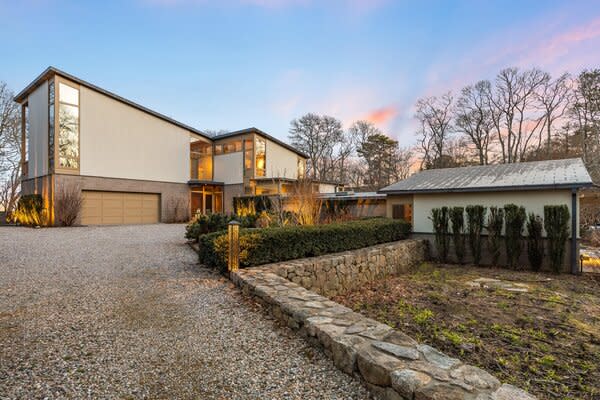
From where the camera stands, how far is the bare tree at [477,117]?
20.8 metres

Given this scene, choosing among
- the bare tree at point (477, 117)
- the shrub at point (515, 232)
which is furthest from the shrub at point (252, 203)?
the bare tree at point (477, 117)

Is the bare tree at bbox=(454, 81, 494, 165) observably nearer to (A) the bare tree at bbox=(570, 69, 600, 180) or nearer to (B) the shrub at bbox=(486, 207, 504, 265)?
(A) the bare tree at bbox=(570, 69, 600, 180)

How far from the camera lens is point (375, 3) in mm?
9383

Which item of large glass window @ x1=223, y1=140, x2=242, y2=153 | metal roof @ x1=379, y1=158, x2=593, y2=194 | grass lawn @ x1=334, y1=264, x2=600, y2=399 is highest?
large glass window @ x1=223, y1=140, x2=242, y2=153

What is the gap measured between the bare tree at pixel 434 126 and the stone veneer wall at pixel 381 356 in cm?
2302

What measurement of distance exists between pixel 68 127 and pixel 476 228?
17.7 metres

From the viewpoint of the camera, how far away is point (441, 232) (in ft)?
29.6

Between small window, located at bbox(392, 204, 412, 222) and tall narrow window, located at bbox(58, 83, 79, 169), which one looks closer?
small window, located at bbox(392, 204, 412, 222)

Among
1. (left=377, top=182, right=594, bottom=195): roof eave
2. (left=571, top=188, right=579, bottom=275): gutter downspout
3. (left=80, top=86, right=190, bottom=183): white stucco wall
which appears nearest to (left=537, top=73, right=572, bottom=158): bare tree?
(left=571, top=188, right=579, bottom=275): gutter downspout

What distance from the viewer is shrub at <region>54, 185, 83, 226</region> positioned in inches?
498

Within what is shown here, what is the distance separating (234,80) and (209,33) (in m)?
4.32

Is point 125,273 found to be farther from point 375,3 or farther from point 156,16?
point 375,3

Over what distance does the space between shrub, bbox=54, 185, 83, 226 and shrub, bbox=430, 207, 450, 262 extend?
Result: 15.5 meters

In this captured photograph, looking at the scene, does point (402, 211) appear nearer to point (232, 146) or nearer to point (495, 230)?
point (495, 230)
